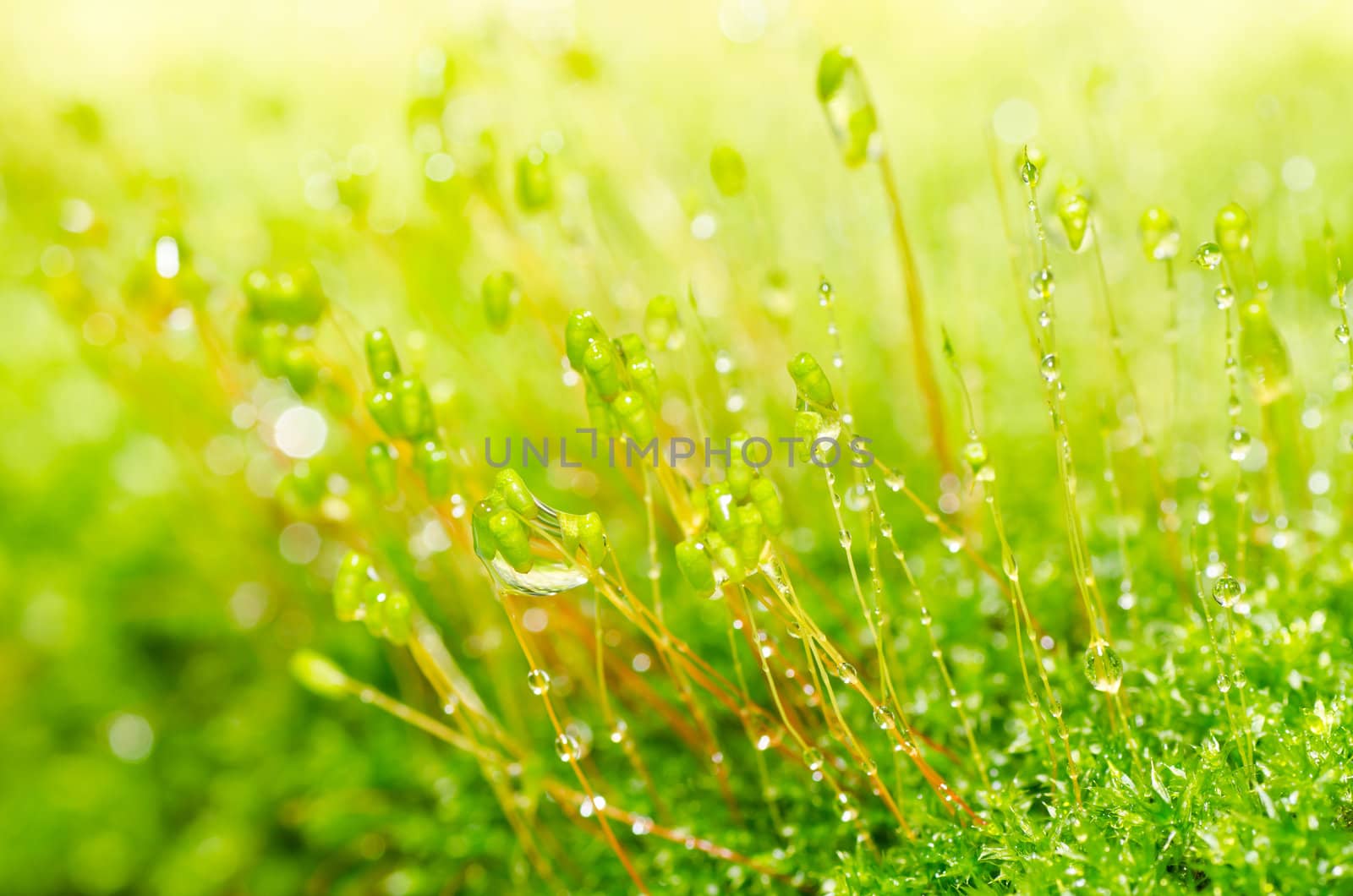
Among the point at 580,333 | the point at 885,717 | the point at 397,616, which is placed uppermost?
the point at 580,333

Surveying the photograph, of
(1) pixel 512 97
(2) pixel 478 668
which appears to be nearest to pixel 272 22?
(1) pixel 512 97

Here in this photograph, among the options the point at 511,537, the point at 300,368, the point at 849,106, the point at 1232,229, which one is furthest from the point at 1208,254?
the point at 300,368

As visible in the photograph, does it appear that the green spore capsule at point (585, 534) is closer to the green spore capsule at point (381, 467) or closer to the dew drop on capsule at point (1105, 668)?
the green spore capsule at point (381, 467)

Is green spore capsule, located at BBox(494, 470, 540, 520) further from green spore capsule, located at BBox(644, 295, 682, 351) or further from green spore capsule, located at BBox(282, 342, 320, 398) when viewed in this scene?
green spore capsule, located at BBox(282, 342, 320, 398)

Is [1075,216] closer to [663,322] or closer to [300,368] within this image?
[663,322]

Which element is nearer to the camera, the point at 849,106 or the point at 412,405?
the point at 412,405

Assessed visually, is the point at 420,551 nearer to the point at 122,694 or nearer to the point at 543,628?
the point at 543,628

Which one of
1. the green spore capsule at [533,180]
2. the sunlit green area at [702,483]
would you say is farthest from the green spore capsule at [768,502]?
the green spore capsule at [533,180]
